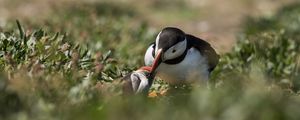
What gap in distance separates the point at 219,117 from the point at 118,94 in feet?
5.36

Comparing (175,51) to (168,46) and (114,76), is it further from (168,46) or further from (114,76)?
(114,76)

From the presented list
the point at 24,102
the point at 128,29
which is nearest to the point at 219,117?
the point at 24,102

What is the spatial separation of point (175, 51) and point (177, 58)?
0.13 m

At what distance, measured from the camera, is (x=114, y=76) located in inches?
327

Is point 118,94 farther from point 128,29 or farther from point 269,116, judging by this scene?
point 128,29

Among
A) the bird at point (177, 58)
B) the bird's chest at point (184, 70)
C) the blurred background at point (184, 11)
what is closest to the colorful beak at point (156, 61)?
the bird at point (177, 58)

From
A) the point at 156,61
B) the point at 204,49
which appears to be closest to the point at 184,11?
the point at 204,49

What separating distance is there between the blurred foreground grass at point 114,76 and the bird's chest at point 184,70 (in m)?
0.23

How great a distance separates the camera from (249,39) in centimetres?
1165

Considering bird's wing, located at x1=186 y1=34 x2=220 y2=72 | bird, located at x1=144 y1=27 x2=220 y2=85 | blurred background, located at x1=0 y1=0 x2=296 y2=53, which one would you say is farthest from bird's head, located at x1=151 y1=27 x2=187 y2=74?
blurred background, located at x1=0 y1=0 x2=296 y2=53

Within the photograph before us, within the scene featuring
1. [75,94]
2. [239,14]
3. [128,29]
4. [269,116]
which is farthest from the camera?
[239,14]

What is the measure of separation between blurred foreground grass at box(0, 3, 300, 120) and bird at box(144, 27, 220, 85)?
23cm

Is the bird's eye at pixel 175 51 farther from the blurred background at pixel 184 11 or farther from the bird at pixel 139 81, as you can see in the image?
the blurred background at pixel 184 11

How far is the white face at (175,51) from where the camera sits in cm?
817
